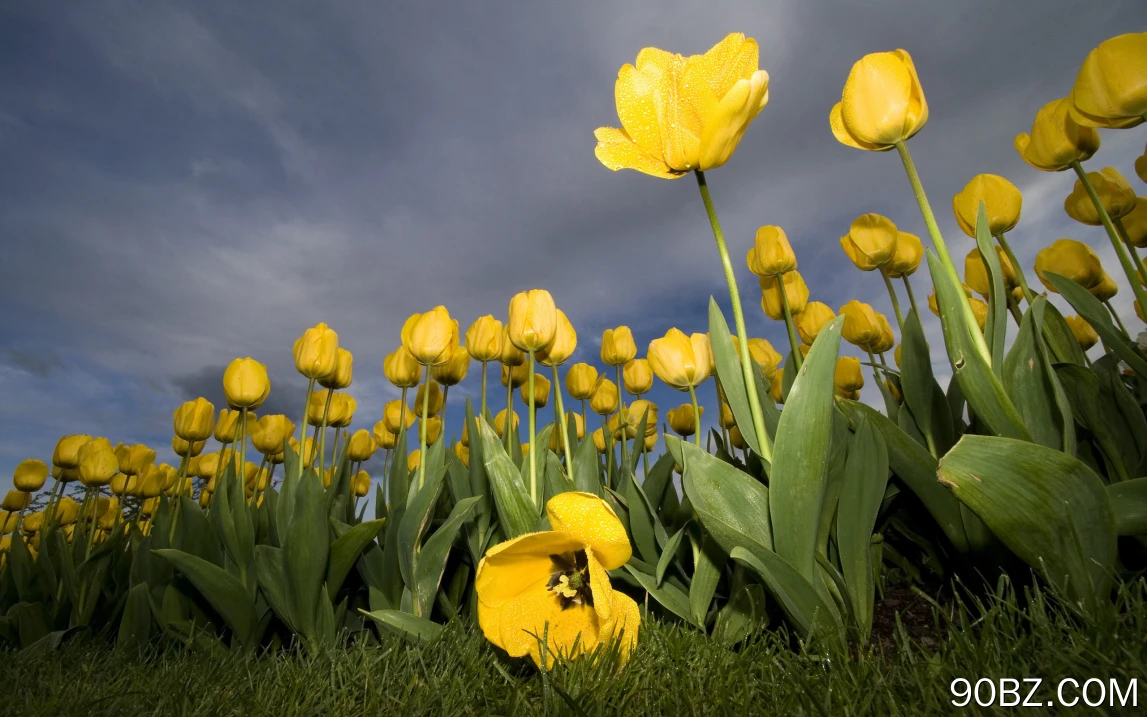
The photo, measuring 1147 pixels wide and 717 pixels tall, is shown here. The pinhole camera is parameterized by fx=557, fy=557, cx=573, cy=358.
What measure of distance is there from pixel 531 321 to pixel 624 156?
811 mm

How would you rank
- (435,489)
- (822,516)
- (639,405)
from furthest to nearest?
(639,405)
(435,489)
(822,516)

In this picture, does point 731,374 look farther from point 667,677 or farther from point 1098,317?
point 1098,317

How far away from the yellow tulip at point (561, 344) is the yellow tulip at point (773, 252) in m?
0.85

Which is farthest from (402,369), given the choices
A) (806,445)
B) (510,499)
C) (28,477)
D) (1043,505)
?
(28,477)

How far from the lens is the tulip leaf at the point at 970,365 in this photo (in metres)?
1.29

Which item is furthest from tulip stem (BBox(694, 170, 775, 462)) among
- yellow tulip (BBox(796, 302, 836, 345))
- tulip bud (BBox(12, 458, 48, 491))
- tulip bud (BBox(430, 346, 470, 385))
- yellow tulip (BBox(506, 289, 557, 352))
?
tulip bud (BBox(12, 458, 48, 491))

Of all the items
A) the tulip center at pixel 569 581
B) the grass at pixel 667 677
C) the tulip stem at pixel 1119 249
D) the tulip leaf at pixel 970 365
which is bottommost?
the grass at pixel 667 677

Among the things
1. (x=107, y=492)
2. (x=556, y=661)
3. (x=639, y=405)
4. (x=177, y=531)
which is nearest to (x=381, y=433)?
(x=177, y=531)

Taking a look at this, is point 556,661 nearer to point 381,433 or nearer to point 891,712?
point 891,712

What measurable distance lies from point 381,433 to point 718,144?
3.79 meters

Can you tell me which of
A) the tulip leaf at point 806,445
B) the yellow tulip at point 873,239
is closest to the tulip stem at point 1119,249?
the yellow tulip at point 873,239

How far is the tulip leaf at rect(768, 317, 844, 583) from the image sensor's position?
126 centimetres

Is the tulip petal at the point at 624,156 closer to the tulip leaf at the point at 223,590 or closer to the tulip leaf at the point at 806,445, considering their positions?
the tulip leaf at the point at 806,445

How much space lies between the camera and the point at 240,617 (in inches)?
86.6
